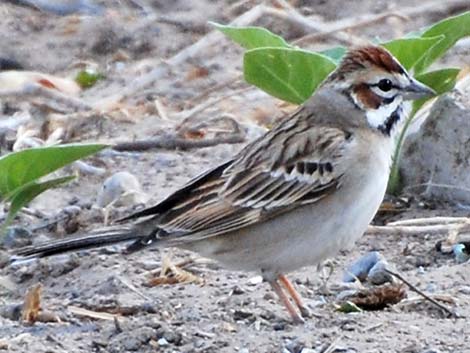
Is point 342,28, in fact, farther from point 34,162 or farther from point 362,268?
point 34,162

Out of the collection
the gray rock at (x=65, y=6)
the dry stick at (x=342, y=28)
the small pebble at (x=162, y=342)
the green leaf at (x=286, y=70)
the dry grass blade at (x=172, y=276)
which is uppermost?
the green leaf at (x=286, y=70)

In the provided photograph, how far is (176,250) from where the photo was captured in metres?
6.64

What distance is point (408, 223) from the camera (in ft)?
21.5

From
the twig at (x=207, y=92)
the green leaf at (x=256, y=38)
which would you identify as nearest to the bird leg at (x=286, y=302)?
the green leaf at (x=256, y=38)

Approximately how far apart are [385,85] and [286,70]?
1.78 feet

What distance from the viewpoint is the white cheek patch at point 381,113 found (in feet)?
19.4

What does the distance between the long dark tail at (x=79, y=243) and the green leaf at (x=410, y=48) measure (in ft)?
4.42

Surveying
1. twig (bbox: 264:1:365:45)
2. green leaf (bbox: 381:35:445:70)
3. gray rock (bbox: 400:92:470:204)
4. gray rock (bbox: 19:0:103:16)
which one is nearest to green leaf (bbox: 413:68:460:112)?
green leaf (bbox: 381:35:445:70)

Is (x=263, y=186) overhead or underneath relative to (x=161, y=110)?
overhead

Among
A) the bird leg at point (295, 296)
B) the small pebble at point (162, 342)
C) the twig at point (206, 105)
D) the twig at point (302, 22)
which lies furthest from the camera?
the twig at point (302, 22)

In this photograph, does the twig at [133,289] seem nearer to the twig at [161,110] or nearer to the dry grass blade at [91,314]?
the dry grass blade at [91,314]

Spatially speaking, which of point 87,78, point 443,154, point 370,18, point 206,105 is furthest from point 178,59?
point 443,154

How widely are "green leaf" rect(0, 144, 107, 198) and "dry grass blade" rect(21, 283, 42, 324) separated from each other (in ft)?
1.61

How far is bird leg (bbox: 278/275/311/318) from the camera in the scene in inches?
220
